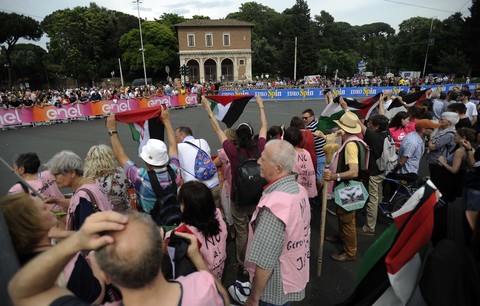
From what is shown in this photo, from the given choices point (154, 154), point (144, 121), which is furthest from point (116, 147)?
point (144, 121)

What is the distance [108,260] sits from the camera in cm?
112

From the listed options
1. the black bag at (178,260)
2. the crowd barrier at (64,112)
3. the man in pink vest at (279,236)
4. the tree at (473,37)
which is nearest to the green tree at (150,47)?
the crowd barrier at (64,112)

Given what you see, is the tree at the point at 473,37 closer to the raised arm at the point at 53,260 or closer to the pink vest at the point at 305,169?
the pink vest at the point at 305,169

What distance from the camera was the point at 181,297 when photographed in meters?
1.32

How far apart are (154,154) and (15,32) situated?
213 feet

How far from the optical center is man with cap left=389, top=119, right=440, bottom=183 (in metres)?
4.95

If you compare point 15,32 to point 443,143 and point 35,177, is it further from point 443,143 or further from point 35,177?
point 443,143

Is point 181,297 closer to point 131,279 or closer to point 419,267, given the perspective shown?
point 131,279

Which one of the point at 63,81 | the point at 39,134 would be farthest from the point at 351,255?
the point at 63,81

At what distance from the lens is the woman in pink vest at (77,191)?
8.45 feet

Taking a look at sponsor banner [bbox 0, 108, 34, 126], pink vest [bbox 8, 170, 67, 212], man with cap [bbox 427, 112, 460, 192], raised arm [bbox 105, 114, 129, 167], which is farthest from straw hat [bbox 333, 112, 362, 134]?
sponsor banner [bbox 0, 108, 34, 126]

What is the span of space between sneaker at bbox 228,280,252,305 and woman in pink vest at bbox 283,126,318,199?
1.64 m

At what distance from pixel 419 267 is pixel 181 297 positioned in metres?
1.21

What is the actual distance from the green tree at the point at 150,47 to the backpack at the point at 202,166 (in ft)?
190
